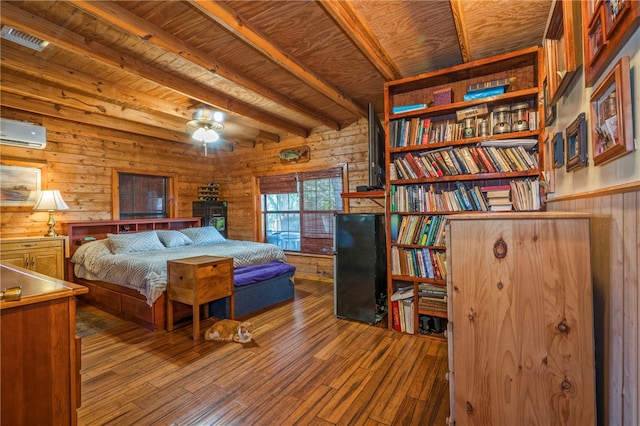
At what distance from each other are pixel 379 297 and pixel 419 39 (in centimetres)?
240

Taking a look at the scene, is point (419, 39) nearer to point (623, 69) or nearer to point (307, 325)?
point (623, 69)

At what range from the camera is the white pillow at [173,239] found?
4284mm

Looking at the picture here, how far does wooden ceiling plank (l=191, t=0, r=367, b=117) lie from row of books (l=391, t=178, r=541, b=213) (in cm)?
133

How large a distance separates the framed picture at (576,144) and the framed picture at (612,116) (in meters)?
0.12

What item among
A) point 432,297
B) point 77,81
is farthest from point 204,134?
point 432,297

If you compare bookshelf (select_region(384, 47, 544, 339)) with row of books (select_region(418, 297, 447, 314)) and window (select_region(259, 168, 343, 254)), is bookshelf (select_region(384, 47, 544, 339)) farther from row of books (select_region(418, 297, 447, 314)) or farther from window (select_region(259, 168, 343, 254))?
window (select_region(259, 168, 343, 254))

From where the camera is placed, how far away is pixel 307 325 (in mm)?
2953

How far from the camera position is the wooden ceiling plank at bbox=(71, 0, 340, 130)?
1.80 m

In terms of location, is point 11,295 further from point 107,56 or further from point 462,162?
point 462,162

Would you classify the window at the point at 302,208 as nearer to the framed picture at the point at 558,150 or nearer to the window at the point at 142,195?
the window at the point at 142,195

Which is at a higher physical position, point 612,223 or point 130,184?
point 130,184

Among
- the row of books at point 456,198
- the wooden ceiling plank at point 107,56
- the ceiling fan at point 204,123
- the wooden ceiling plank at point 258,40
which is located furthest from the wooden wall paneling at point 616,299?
the ceiling fan at point 204,123

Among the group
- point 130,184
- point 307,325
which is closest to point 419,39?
point 307,325

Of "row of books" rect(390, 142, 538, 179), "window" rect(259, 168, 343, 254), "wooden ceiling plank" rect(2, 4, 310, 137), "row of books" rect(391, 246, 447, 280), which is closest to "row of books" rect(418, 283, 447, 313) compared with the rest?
"row of books" rect(391, 246, 447, 280)
